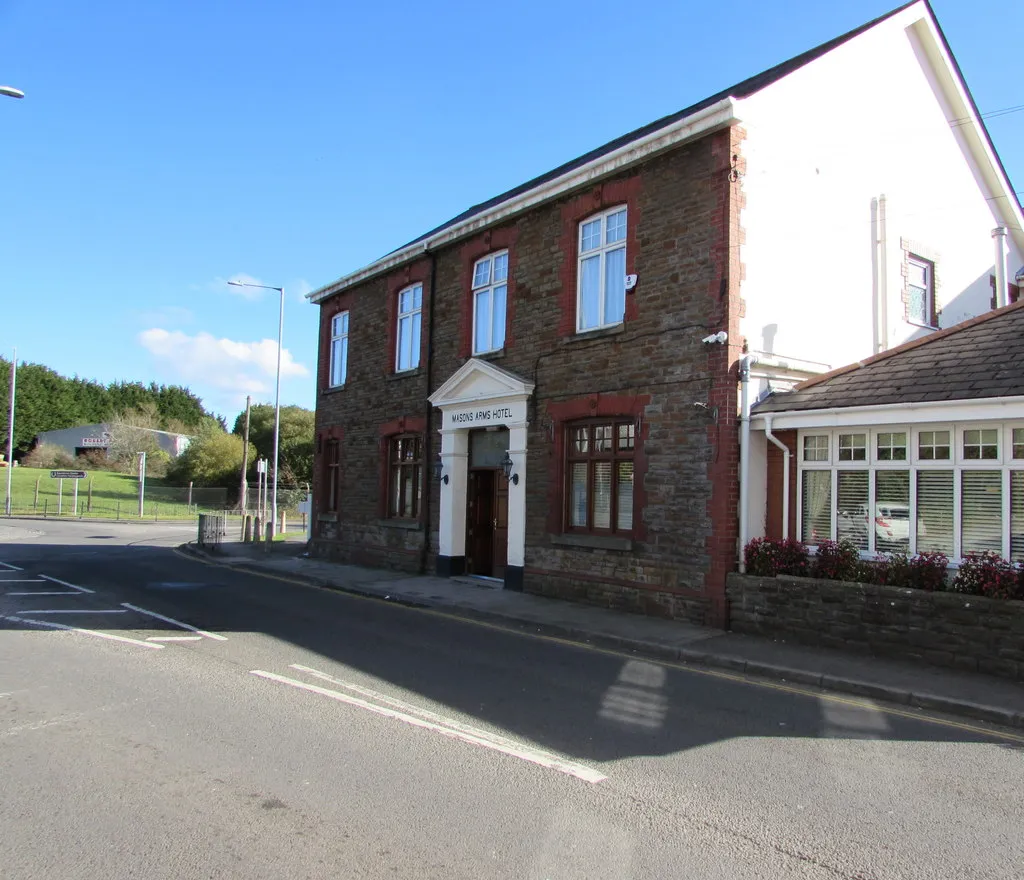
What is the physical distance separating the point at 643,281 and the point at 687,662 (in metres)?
5.95

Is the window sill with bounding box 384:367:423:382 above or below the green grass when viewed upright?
above

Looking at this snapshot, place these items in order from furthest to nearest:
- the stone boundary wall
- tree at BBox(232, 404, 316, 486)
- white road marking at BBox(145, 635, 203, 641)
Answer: tree at BBox(232, 404, 316, 486) < white road marking at BBox(145, 635, 203, 641) < the stone boundary wall

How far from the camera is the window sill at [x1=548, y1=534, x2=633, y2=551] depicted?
40.2 ft

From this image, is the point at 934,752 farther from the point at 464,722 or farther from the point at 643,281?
the point at 643,281

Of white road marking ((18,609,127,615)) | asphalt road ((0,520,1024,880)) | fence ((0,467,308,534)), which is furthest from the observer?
fence ((0,467,308,534))

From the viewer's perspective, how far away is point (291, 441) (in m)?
55.7

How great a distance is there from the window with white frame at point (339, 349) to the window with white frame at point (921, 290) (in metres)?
13.3

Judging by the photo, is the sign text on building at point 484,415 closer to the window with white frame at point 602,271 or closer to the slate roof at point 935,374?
the window with white frame at point 602,271

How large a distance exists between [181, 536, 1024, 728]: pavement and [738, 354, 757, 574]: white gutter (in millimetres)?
1434

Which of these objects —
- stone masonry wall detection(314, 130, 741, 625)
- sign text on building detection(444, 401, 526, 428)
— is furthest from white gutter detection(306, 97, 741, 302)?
sign text on building detection(444, 401, 526, 428)

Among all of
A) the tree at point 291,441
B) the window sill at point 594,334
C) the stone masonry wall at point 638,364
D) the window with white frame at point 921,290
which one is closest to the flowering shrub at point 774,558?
the stone masonry wall at point 638,364

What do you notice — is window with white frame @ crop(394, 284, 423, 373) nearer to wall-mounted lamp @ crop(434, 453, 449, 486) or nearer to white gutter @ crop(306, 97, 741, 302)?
white gutter @ crop(306, 97, 741, 302)

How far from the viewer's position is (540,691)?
24.2 feet

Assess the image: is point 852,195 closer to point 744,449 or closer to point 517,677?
point 744,449
